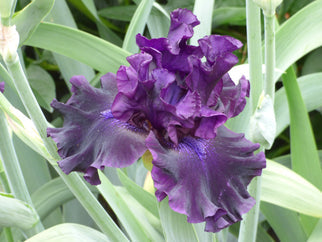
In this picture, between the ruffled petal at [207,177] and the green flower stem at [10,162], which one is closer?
the ruffled petal at [207,177]

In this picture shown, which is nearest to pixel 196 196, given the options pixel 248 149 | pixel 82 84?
pixel 248 149

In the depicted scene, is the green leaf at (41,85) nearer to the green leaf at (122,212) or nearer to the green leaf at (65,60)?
the green leaf at (65,60)

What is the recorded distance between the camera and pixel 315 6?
70cm

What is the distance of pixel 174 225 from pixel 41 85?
68 centimetres

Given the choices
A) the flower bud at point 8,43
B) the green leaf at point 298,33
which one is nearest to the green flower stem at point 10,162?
the flower bud at point 8,43

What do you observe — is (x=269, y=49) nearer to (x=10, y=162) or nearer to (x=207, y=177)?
(x=207, y=177)

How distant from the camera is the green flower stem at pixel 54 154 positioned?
39cm

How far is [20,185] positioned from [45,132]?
156 mm

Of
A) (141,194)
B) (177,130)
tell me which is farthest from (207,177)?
(141,194)

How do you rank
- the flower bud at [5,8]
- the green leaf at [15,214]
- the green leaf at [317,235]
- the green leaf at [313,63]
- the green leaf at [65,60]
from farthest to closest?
1. the green leaf at [313,63]
2. the green leaf at [65,60]
3. the green leaf at [317,235]
4. the green leaf at [15,214]
5. the flower bud at [5,8]

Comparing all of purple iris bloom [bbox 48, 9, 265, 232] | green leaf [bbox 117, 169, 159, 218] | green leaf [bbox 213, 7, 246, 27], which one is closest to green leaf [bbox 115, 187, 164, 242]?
green leaf [bbox 117, 169, 159, 218]

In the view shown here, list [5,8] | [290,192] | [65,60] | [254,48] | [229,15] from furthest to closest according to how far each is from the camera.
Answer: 1. [229,15]
2. [65,60]
3. [290,192]
4. [254,48]
5. [5,8]

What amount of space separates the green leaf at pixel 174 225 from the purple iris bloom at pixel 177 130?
0.03 metres

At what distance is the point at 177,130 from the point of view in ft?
1.44
